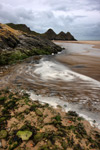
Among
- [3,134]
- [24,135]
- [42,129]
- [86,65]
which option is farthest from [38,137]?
[86,65]

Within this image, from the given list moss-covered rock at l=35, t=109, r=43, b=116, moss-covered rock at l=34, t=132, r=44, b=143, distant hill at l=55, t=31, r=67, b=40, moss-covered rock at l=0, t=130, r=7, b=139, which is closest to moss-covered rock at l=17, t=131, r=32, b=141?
moss-covered rock at l=34, t=132, r=44, b=143

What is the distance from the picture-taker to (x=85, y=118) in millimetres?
3654

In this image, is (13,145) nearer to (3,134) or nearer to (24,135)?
(24,135)

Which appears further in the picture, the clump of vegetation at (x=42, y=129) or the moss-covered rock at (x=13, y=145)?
the clump of vegetation at (x=42, y=129)

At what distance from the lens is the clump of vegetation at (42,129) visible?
2.64m

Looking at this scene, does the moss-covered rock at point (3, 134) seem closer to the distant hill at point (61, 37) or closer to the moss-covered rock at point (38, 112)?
the moss-covered rock at point (38, 112)

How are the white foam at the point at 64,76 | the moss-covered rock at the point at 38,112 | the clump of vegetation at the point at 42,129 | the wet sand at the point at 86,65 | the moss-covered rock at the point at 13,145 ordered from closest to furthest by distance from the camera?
the moss-covered rock at the point at 13,145, the clump of vegetation at the point at 42,129, the moss-covered rock at the point at 38,112, the white foam at the point at 64,76, the wet sand at the point at 86,65

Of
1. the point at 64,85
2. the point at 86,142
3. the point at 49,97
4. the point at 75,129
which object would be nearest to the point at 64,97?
the point at 49,97

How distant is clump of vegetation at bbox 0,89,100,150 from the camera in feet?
8.65

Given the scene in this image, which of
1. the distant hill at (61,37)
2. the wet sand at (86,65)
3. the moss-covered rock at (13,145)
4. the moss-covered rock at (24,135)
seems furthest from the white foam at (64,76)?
the distant hill at (61,37)

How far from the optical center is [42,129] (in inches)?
122

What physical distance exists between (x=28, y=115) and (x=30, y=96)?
1536mm

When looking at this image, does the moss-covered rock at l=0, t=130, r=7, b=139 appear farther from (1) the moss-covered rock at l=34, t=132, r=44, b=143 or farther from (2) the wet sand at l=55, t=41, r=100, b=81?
(2) the wet sand at l=55, t=41, r=100, b=81

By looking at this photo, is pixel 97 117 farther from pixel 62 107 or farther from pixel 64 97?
pixel 64 97
